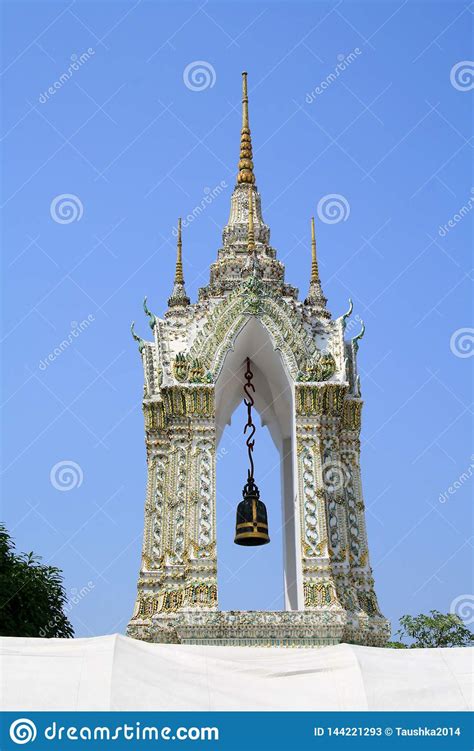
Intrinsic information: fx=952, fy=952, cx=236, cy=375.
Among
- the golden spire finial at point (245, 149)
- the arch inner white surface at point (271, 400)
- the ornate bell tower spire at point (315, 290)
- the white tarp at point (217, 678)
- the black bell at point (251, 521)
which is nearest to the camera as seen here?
the white tarp at point (217, 678)

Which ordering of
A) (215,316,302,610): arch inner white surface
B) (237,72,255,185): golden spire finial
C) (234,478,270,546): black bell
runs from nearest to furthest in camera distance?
(234,478,270,546): black bell → (215,316,302,610): arch inner white surface → (237,72,255,185): golden spire finial

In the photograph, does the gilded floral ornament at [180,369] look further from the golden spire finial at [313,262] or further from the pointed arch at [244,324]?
the golden spire finial at [313,262]

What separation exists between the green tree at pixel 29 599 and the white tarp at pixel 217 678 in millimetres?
9929

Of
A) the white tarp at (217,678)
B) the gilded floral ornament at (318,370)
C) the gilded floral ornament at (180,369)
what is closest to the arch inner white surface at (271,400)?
the gilded floral ornament at (318,370)

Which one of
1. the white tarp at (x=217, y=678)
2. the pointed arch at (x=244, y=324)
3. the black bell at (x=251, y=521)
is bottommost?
the white tarp at (x=217, y=678)

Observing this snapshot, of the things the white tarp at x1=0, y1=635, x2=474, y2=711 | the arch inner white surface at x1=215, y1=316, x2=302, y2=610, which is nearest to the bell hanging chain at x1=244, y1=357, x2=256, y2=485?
the arch inner white surface at x1=215, y1=316, x2=302, y2=610

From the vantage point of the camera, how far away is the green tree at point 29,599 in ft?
70.2

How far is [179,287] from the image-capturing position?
19531mm

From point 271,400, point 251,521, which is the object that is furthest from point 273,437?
point 251,521

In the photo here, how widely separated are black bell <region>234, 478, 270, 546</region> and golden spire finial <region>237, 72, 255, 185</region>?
6.54 meters

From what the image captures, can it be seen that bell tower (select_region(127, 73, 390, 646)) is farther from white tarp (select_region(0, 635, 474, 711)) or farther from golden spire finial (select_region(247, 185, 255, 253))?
white tarp (select_region(0, 635, 474, 711))

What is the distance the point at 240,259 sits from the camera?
61.1ft

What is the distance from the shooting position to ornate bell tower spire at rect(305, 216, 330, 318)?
18955 mm
